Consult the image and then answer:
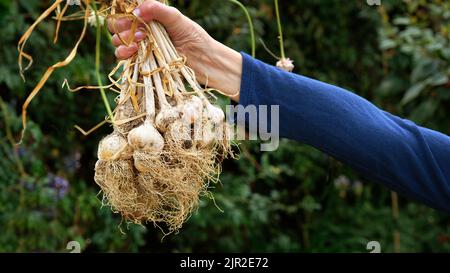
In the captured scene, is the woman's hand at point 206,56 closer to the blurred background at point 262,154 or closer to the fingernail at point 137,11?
the fingernail at point 137,11

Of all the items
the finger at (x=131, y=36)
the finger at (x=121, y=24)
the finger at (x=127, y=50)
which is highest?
the finger at (x=121, y=24)

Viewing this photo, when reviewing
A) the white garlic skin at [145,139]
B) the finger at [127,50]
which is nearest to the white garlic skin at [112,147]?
the white garlic skin at [145,139]

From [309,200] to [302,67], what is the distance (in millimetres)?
571

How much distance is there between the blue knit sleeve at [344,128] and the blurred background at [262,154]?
2.30ft

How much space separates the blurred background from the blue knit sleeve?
A: 0.70 metres

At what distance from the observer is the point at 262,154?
287 cm

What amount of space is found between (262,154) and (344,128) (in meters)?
1.70

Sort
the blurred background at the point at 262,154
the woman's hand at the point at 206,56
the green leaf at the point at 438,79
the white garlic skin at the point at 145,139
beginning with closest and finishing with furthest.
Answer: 1. the white garlic skin at the point at 145,139
2. the woman's hand at the point at 206,56
3. the blurred background at the point at 262,154
4. the green leaf at the point at 438,79

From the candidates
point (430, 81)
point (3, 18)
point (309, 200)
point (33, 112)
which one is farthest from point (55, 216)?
point (430, 81)

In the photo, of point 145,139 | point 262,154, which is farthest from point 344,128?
point 262,154

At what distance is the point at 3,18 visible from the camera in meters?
2.12

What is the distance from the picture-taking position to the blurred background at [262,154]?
7.24 feet
